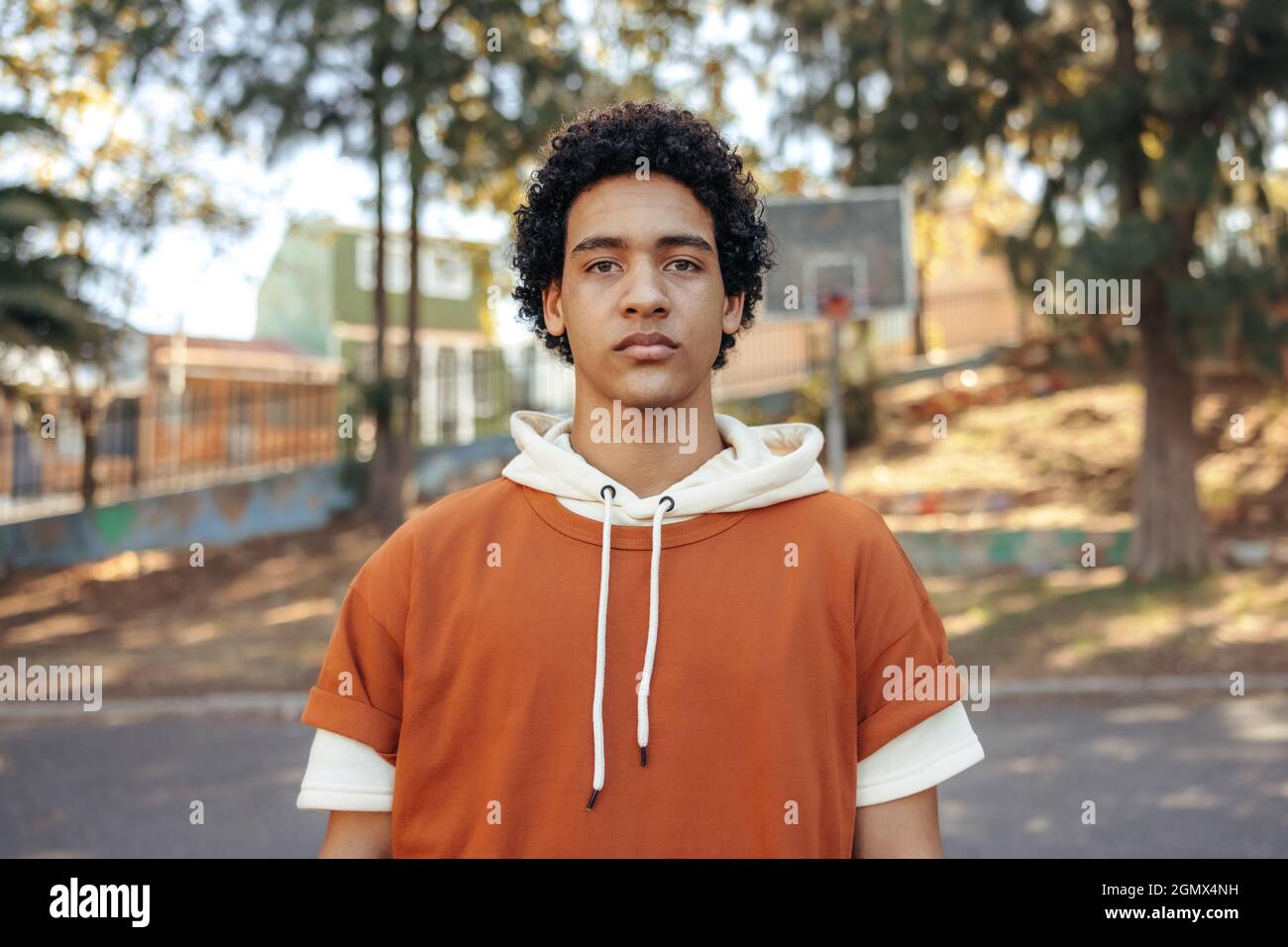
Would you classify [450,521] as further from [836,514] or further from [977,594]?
[977,594]

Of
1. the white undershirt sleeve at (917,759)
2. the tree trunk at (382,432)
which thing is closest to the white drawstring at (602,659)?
the white undershirt sleeve at (917,759)

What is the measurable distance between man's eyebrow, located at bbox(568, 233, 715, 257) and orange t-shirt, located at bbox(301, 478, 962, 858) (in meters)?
0.46

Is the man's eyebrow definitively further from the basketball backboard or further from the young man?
the basketball backboard

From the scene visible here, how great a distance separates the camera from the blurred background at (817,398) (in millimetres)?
7211

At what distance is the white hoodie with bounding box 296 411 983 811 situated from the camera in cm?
176

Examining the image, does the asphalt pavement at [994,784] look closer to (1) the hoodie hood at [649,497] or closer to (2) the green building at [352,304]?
(1) the hoodie hood at [649,497]

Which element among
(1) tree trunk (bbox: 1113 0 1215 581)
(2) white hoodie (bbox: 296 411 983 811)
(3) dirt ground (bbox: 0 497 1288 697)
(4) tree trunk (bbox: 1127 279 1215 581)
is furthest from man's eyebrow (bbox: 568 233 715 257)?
(4) tree trunk (bbox: 1127 279 1215 581)

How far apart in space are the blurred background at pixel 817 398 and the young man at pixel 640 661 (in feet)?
12.8

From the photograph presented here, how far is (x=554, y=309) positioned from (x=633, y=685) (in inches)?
29.1

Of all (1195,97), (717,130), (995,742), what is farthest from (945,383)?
(717,130)

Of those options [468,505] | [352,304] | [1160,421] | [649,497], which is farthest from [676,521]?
[352,304]

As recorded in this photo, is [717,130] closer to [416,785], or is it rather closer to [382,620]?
[382,620]

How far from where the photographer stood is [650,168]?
Result: 1.98 metres
